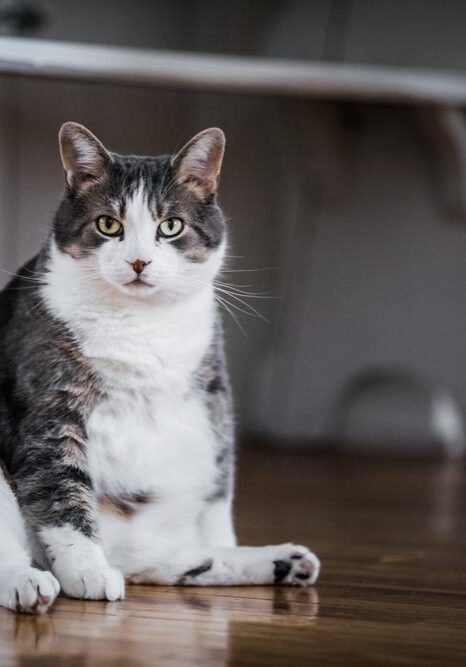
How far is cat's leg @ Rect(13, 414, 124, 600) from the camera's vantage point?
3.25 ft

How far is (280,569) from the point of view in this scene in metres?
1.11

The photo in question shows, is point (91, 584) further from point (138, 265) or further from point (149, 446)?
point (138, 265)

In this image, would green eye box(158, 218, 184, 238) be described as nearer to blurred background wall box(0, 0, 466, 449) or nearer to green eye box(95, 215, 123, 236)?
green eye box(95, 215, 123, 236)

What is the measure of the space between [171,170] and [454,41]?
60.2 inches

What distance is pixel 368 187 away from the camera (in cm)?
265

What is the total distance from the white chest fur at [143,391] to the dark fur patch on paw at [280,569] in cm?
12

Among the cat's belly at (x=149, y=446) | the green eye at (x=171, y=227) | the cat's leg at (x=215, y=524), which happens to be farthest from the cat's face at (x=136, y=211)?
the cat's leg at (x=215, y=524)

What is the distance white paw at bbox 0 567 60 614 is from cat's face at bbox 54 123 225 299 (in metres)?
0.27

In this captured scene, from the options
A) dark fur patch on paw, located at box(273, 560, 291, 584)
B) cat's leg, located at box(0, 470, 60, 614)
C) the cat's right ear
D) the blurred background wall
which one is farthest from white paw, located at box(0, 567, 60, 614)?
the blurred background wall

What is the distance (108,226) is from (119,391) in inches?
6.5

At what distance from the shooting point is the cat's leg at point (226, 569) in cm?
111

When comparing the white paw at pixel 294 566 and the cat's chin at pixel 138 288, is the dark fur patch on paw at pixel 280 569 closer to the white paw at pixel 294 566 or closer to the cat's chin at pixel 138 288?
the white paw at pixel 294 566

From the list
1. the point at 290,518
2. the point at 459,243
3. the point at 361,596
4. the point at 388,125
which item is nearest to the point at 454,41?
the point at 388,125

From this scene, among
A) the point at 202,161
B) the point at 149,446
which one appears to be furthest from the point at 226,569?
the point at 202,161
